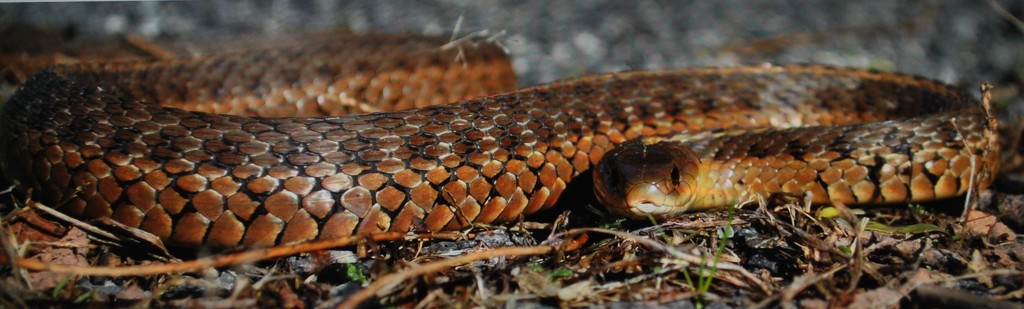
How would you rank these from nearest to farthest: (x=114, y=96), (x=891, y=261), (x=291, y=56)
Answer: (x=891, y=261), (x=114, y=96), (x=291, y=56)

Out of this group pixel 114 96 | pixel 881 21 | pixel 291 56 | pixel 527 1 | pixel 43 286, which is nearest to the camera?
pixel 43 286

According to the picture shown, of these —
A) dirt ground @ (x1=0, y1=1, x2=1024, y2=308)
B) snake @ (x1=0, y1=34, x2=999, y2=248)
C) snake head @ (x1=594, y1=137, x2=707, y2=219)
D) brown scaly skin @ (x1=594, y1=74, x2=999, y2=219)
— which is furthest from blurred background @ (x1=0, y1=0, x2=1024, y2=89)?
snake head @ (x1=594, y1=137, x2=707, y2=219)

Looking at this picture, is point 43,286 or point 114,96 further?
point 114,96

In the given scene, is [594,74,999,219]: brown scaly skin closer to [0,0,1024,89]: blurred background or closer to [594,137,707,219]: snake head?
[594,137,707,219]: snake head

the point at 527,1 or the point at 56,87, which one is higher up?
the point at 56,87

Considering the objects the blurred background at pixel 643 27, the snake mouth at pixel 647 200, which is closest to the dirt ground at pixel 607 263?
the snake mouth at pixel 647 200

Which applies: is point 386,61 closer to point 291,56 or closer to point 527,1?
point 291,56

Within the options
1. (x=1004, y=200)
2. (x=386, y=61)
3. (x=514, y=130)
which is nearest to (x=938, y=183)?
(x=1004, y=200)
